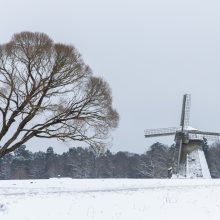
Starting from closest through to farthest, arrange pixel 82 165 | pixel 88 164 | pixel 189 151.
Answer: pixel 189 151 < pixel 82 165 < pixel 88 164

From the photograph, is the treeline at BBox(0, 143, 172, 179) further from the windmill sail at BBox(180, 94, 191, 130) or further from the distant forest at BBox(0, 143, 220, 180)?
the windmill sail at BBox(180, 94, 191, 130)

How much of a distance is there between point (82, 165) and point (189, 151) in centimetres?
7503

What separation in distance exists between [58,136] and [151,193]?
365 inches

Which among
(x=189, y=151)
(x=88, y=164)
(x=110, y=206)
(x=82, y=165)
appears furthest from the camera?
(x=88, y=164)

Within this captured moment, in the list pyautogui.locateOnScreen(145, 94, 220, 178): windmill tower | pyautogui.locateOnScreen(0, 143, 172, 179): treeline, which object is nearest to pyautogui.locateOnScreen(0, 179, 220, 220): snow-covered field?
pyautogui.locateOnScreen(145, 94, 220, 178): windmill tower

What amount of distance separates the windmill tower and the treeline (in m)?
51.9

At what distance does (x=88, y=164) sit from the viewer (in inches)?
5039

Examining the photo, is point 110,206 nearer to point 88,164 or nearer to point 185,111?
point 185,111

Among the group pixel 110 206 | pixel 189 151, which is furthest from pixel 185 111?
pixel 110 206

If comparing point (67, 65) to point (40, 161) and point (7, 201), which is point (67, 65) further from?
point (40, 161)

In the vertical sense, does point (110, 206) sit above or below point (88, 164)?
below

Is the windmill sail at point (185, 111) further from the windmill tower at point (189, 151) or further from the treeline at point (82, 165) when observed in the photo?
the treeline at point (82, 165)

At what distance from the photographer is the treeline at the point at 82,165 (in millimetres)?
118188

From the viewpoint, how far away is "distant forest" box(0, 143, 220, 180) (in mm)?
113812
